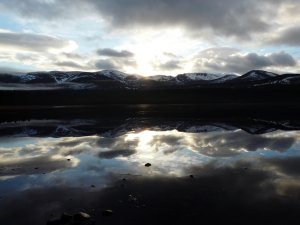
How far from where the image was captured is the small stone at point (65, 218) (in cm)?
1228

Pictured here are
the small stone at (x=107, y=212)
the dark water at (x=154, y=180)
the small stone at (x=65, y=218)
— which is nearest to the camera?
the small stone at (x=65, y=218)

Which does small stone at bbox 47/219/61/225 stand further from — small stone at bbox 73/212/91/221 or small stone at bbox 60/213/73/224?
small stone at bbox 73/212/91/221

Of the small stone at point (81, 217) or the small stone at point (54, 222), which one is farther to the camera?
the small stone at point (81, 217)

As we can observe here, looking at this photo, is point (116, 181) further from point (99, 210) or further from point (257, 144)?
point (257, 144)

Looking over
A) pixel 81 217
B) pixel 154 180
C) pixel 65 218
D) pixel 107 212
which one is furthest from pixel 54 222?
pixel 154 180

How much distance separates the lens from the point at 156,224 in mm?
12219

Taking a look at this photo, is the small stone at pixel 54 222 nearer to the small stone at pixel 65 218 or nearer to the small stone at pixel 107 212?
the small stone at pixel 65 218

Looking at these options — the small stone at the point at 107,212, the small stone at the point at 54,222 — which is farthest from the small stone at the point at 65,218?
the small stone at the point at 107,212

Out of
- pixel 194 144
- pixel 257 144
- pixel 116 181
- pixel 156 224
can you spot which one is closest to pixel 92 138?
pixel 194 144

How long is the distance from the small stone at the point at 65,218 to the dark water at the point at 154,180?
131mm

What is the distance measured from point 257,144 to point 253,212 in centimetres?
1452

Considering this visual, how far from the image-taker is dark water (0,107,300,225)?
13.2m

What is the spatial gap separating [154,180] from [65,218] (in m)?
5.71

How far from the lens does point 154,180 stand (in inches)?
684
